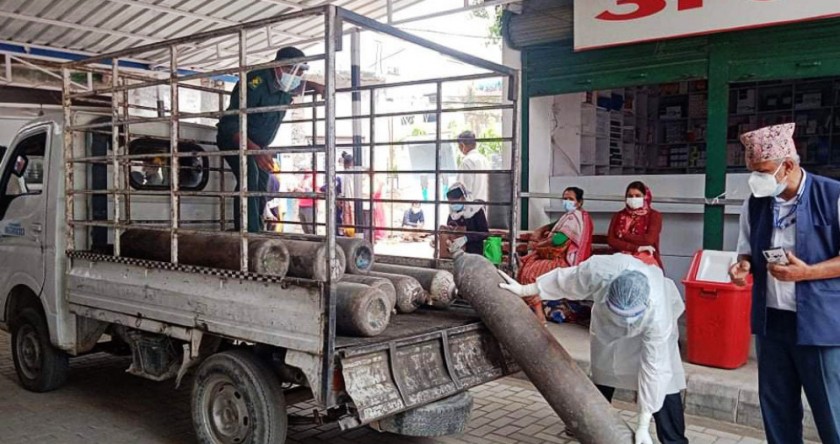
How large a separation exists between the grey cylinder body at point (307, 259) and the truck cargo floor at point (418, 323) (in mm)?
396

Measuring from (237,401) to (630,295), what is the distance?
2148 mm

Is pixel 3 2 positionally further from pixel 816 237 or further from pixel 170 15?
pixel 816 237

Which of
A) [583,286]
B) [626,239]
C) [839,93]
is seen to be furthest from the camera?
[839,93]

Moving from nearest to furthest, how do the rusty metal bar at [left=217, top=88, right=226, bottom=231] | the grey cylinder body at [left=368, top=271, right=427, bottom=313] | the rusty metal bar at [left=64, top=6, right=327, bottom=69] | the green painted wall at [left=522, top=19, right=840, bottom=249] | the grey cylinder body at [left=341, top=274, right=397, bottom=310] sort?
1. the rusty metal bar at [left=64, top=6, right=327, bottom=69]
2. the grey cylinder body at [left=341, top=274, right=397, bottom=310]
3. the grey cylinder body at [left=368, top=271, right=427, bottom=313]
4. the rusty metal bar at [left=217, top=88, right=226, bottom=231]
5. the green painted wall at [left=522, top=19, right=840, bottom=249]

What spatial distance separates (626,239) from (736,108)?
3.74m

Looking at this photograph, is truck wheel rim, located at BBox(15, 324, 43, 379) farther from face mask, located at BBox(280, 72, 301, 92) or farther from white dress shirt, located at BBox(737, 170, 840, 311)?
white dress shirt, located at BBox(737, 170, 840, 311)

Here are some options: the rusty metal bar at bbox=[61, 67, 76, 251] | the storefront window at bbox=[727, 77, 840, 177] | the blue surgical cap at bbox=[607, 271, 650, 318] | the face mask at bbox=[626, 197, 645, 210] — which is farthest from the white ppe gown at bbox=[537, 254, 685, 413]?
the storefront window at bbox=[727, 77, 840, 177]

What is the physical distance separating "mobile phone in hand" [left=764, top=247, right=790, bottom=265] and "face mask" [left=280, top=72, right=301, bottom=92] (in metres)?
2.92

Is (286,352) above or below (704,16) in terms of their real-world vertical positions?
below

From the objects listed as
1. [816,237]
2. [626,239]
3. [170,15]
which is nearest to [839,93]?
[626,239]

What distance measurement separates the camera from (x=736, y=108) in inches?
347

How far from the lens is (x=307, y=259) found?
383 centimetres

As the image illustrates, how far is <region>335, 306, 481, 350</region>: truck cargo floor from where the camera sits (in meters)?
3.52

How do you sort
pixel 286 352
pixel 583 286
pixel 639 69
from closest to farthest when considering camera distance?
1. pixel 286 352
2. pixel 583 286
3. pixel 639 69
